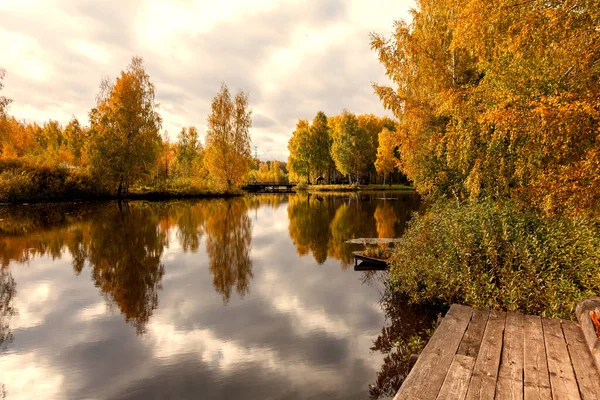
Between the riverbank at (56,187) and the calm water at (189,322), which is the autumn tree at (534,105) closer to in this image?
the calm water at (189,322)

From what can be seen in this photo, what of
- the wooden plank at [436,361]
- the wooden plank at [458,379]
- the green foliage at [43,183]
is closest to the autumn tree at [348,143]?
the green foliage at [43,183]

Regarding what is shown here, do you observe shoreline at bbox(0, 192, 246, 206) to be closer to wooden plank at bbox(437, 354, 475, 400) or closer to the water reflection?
the water reflection

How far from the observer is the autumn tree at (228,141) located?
5662 centimetres

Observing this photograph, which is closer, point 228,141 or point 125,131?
point 125,131

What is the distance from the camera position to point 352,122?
7581 centimetres

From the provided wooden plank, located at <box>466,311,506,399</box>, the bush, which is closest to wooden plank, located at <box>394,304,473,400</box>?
wooden plank, located at <box>466,311,506,399</box>

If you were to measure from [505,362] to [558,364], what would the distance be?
567 mm

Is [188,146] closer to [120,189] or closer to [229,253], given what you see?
[120,189]

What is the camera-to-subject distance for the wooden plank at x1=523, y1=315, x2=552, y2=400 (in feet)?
11.3

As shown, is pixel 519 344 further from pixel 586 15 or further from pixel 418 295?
pixel 586 15

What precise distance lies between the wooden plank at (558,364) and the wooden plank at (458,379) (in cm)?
77

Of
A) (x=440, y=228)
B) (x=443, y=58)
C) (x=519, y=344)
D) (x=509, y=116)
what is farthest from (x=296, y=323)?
(x=443, y=58)

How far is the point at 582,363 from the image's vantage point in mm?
3977

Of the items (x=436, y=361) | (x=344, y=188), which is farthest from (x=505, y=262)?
(x=344, y=188)
